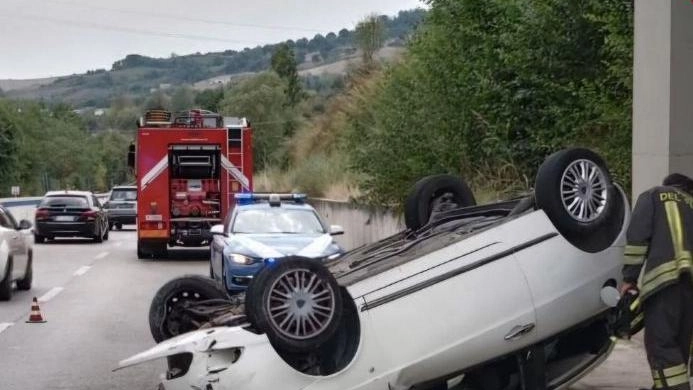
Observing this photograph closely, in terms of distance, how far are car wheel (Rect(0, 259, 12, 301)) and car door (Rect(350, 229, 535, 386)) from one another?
1122 centimetres

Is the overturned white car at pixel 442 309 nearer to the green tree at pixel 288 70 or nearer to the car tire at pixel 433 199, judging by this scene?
the car tire at pixel 433 199

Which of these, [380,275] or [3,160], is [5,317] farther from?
[3,160]

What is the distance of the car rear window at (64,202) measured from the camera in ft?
111

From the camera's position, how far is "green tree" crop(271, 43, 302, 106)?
75.4 metres

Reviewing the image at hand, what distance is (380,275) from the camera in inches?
279

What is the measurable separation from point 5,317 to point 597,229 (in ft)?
33.3

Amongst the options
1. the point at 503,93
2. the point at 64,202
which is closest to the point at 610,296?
the point at 503,93

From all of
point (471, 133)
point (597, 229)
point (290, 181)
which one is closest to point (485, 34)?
point (471, 133)

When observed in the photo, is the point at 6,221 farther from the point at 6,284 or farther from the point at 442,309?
the point at 442,309

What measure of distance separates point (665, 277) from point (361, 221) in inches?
751

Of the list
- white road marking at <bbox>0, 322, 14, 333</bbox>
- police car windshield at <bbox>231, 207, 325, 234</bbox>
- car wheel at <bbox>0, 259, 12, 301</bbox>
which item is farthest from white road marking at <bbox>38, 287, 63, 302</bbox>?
police car windshield at <bbox>231, 207, 325, 234</bbox>

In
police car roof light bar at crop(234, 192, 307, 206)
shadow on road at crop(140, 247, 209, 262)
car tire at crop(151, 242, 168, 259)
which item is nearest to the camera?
police car roof light bar at crop(234, 192, 307, 206)

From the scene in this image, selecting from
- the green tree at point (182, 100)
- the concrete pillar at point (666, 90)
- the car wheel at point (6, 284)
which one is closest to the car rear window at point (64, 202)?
the car wheel at point (6, 284)

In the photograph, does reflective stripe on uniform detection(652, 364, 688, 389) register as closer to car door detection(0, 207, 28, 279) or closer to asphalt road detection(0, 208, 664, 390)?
asphalt road detection(0, 208, 664, 390)
